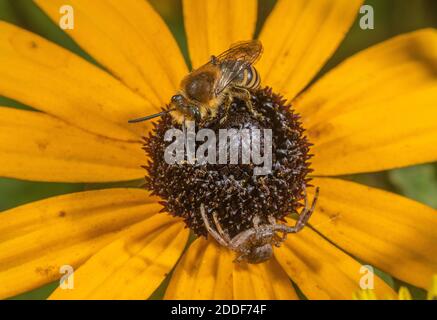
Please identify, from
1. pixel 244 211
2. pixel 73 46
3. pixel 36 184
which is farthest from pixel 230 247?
pixel 73 46

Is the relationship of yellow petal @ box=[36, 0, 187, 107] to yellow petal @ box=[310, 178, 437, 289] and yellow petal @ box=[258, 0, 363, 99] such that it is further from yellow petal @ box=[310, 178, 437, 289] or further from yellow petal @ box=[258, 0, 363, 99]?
yellow petal @ box=[310, 178, 437, 289]

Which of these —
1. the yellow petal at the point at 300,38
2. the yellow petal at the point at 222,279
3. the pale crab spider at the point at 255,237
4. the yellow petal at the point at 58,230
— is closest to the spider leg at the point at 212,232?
the pale crab spider at the point at 255,237

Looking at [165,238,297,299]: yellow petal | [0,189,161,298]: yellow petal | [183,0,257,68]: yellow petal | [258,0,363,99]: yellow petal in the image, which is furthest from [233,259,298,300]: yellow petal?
[183,0,257,68]: yellow petal

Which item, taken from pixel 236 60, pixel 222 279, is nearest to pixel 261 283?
pixel 222 279

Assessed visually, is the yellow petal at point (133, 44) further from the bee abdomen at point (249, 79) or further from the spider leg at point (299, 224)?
the spider leg at point (299, 224)

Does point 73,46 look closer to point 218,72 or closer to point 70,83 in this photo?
point 70,83

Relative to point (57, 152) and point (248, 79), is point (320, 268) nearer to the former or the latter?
point (248, 79)
